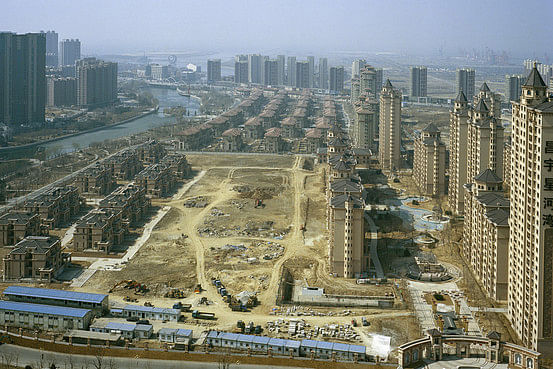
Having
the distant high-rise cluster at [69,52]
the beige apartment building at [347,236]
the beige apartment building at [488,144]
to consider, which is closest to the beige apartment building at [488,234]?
the beige apartment building at [488,144]

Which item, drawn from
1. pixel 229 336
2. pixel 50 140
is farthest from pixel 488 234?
pixel 50 140

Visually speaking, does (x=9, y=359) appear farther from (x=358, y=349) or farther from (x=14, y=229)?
(x=14, y=229)

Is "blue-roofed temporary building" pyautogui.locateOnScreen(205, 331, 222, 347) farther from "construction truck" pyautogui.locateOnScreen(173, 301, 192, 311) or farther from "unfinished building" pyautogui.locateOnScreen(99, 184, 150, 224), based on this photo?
"unfinished building" pyautogui.locateOnScreen(99, 184, 150, 224)

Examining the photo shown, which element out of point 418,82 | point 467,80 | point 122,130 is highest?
point 418,82

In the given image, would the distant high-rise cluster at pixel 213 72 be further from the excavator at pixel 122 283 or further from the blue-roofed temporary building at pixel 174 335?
the blue-roofed temporary building at pixel 174 335

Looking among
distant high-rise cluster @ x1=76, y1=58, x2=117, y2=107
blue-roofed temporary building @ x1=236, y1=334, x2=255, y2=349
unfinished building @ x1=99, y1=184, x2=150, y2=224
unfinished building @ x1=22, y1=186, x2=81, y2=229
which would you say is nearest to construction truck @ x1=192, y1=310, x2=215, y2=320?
blue-roofed temporary building @ x1=236, y1=334, x2=255, y2=349

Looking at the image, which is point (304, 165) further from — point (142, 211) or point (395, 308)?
point (395, 308)
